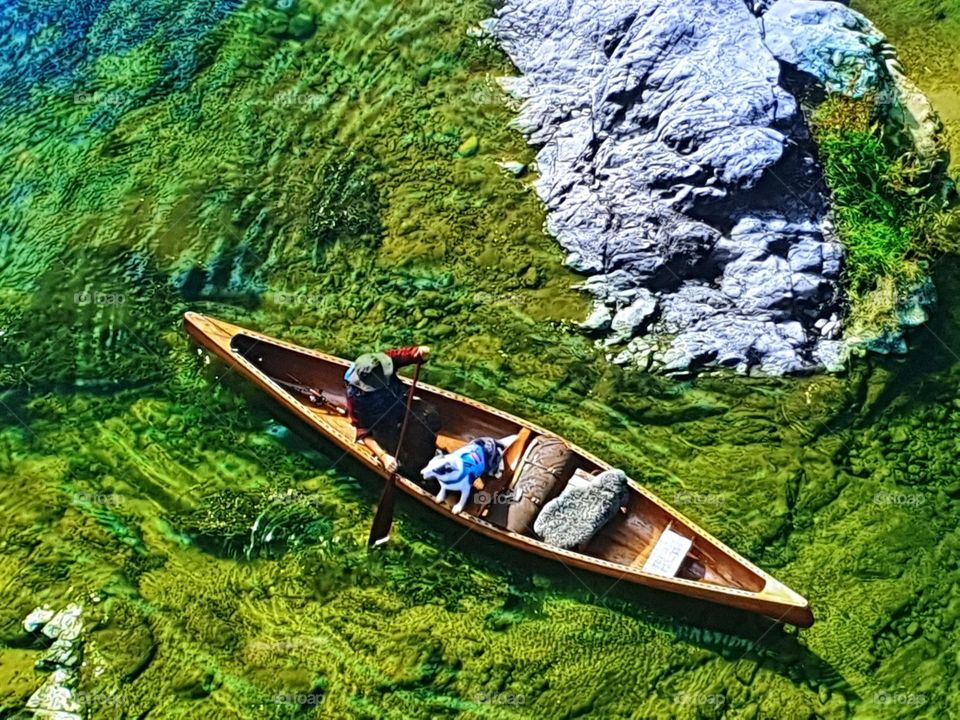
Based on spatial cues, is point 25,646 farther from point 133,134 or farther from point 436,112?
point 436,112

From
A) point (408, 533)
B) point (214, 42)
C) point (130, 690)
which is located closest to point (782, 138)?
point (408, 533)

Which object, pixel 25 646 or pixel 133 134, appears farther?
pixel 133 134
